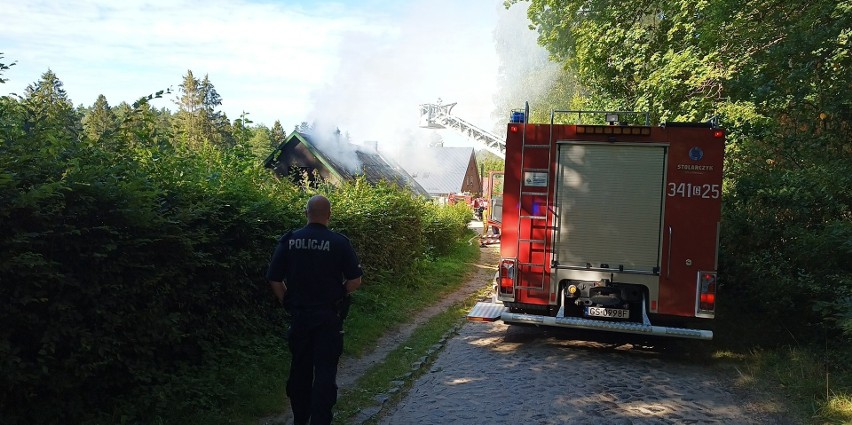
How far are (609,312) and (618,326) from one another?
0.52 metres

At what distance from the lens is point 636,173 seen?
8.56m

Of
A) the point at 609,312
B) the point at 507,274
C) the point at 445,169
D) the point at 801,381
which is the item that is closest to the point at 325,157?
the point at 507,274

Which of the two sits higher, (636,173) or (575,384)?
(636,173)

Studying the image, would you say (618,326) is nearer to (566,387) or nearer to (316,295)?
(566,387)

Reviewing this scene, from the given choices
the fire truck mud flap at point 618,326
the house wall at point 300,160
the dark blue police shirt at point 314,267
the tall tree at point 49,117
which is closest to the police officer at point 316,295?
the dark blue police shirt at point 314,267

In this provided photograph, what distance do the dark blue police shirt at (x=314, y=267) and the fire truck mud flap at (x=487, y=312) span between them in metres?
4.11

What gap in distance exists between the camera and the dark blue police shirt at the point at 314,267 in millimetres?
5203

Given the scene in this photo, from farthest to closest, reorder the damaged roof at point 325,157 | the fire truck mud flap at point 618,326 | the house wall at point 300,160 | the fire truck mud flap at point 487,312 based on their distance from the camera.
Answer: the house wall at point 300,160, the damaged roof at point 325,157, the fire truck mud flap at point 487,312, the fire truck mud flap at point 618,326

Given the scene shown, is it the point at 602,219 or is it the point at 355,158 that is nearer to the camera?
the point at 602,219

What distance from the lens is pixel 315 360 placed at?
17.2ft

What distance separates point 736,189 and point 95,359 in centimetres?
960

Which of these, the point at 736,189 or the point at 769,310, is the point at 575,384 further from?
the point at 736,189

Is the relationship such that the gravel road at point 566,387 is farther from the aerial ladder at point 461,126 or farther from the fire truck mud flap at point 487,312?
the aerial ladder at point 461,126

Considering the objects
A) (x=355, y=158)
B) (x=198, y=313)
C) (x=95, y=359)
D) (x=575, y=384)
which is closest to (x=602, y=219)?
(x=575, y=384)
